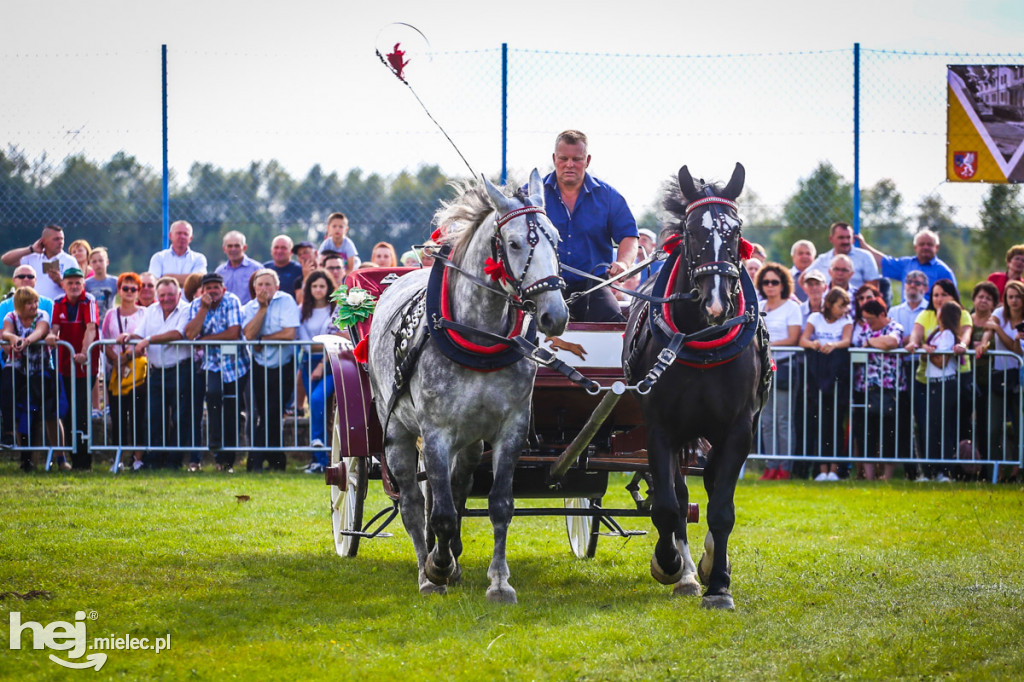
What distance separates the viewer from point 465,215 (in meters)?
6.09

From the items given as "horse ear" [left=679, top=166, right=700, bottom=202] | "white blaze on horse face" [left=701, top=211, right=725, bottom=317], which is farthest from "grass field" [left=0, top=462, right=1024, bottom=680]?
"horse ear" [left=679, top=166, right=700, bottom=202]

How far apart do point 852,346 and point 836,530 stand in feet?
10.8

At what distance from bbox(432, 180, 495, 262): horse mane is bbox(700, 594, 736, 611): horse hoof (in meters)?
1.98

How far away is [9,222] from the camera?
1273 cm

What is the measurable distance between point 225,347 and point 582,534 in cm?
486

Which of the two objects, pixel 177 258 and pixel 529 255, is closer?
pixel 529 255

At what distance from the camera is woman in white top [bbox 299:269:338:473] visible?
1145cm

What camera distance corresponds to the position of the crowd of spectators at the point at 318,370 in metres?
11.0

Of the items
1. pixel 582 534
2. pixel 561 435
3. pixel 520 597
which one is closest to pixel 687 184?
pixel 561 435

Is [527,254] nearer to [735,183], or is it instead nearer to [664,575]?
[735,183]

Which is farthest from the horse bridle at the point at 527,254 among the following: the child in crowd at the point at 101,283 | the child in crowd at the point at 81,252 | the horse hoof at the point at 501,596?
the child in crowd at the point at 81,252

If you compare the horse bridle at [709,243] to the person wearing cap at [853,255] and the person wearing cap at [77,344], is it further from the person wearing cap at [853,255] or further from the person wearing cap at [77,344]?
the person wearing cap at [77,344]

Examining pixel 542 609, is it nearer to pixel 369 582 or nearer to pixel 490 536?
pixel 369 582

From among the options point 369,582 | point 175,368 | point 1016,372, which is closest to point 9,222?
point 175,368
